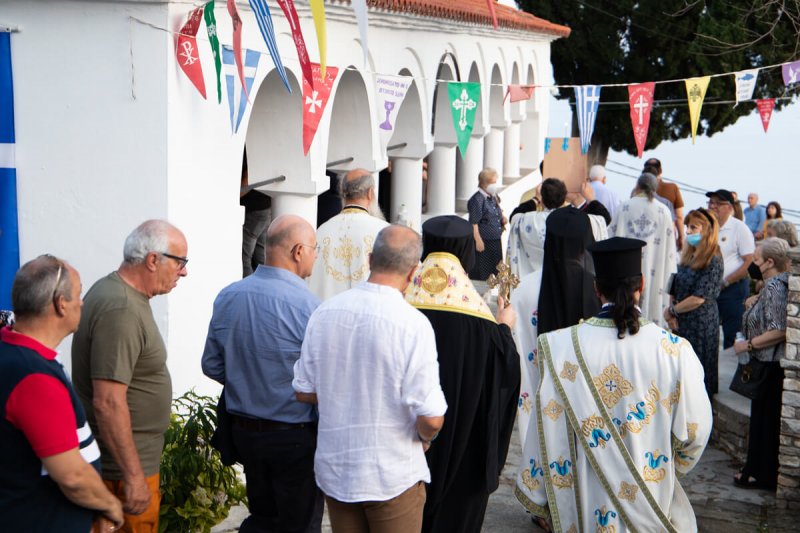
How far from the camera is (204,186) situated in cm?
750

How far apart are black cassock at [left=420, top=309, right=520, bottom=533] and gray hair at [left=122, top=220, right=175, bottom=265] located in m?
1.18

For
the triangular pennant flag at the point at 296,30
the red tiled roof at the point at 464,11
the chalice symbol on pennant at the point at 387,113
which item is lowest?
the chalice symbol on pennant at the point at 387,113

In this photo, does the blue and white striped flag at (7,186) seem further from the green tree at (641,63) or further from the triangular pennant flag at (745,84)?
the green tree at (641,63)

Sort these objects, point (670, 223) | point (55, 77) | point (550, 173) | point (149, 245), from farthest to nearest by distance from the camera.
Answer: point (550, 173), point (670, 223), point (55, 77), point (149, 245)

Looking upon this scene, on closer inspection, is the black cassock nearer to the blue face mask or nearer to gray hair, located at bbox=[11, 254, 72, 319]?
gray hair, located at bbox=[11, 254, 72, 319]

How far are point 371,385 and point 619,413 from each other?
168 centimetres

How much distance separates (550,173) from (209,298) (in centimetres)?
418

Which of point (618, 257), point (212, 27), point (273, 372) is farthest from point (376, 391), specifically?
point (212, 27)

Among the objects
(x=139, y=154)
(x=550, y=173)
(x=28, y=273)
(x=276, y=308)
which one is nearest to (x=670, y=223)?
(x=550, y=173)

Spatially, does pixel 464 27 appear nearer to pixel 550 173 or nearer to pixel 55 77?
pixel 550 173

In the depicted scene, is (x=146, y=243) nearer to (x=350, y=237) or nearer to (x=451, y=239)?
(x=451, y=239)

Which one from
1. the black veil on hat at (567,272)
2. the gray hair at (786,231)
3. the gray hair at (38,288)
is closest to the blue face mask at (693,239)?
the gray hair at (786,231)

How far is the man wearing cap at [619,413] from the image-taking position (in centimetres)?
498

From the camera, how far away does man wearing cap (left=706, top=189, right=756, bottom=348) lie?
32.4 feet
